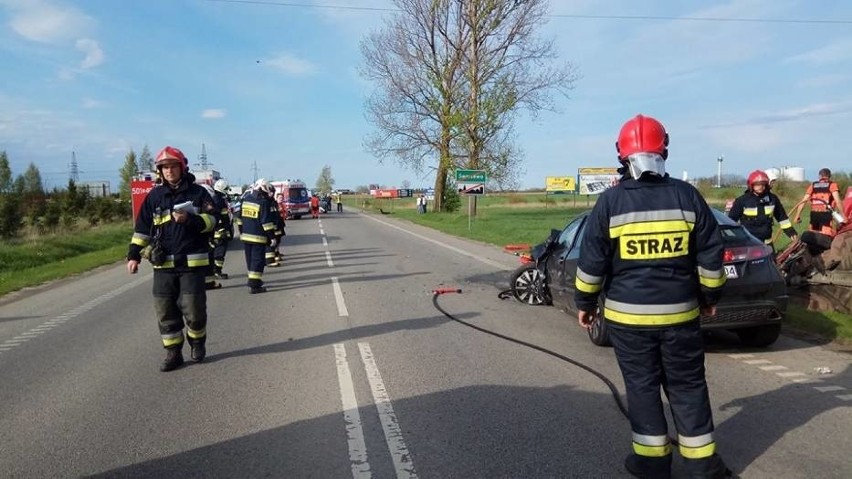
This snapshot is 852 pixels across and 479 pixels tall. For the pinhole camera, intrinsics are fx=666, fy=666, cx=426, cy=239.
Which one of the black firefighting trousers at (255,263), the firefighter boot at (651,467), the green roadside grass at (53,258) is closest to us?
the firefighter boot at (651,467)

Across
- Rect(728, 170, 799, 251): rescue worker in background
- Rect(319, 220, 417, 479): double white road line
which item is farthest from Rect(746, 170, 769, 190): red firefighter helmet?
Rect(319, 220, 417, 479): double white road line

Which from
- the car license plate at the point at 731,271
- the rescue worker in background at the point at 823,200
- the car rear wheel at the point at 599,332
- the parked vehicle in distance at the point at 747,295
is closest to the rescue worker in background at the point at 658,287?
the parked vehicle in distance at the point at 747,295

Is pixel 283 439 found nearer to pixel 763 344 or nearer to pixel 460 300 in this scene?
pixel 763 344

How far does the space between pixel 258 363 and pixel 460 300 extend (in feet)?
13.7

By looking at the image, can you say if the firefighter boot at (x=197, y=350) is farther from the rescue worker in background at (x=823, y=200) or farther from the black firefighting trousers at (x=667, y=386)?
the rescue worker in background at (x=823, y=200)

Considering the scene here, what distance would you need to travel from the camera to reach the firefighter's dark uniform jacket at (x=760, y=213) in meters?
9.61

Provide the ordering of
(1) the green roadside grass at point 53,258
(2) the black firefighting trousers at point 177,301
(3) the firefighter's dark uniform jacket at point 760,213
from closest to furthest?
(2) the black firefighting trousers at point 177,301
(3) the firefighter's dark uniform jacket at point 760,213
(1) the green roadside grass at point 53,258

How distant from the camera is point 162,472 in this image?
13.1 ft

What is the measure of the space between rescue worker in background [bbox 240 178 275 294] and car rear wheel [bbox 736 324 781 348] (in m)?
7.76

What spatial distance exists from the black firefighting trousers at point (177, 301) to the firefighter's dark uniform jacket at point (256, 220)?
535 cm

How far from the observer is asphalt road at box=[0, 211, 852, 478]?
4.09m

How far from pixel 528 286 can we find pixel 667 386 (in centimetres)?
616

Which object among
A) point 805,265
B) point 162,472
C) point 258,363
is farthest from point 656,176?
point 805,265

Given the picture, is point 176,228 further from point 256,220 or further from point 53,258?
point 53,258
